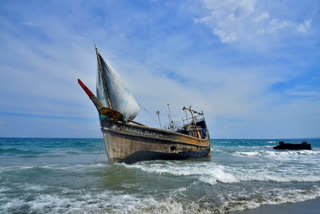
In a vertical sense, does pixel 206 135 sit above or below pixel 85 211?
above

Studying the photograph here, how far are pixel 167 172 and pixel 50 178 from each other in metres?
5.21

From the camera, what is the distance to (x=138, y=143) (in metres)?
11.3

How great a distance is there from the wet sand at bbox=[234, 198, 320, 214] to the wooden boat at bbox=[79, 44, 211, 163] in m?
7.35

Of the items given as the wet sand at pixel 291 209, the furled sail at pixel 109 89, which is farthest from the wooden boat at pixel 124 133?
the wet sand at pixel 291 209

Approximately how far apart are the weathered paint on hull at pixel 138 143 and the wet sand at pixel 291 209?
7.34m

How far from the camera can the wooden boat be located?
1066cm

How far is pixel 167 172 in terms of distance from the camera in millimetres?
9234

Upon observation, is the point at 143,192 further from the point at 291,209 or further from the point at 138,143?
the point at 138,143

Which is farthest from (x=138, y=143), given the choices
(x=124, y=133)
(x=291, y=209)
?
(x=291, y=209)

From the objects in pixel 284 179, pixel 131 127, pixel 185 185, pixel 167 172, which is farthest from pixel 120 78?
pixel 284 179

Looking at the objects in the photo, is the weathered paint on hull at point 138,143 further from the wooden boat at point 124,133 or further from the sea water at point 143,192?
the sea water at point 143,192

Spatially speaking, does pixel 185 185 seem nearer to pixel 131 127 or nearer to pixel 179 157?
pixel 131 127

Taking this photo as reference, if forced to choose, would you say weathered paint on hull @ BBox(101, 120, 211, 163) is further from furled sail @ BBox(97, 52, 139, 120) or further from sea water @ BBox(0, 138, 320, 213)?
sea water @ BBox(0, 138, 320, 213)

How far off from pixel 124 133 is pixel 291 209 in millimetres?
8161
